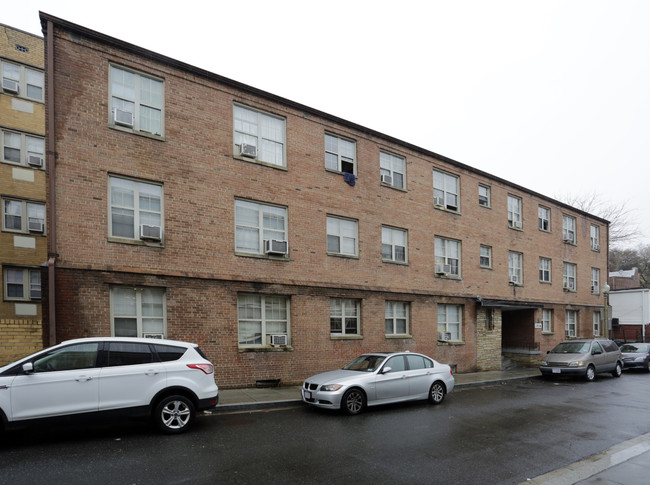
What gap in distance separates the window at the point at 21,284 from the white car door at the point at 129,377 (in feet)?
42.4

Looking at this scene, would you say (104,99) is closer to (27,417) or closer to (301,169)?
(301,169)

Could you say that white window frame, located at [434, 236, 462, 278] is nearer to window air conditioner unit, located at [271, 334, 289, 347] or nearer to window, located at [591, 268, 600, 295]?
window air conditioner unit, located at [271, 334, 289, 347]

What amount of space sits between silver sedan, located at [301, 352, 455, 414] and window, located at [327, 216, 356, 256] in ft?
15.8

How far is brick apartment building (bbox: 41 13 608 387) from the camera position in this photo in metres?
11.0

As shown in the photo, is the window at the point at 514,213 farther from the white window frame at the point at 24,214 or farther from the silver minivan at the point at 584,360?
the white window frame at the point at 24,214

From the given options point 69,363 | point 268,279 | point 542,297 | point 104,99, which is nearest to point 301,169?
point 268,279

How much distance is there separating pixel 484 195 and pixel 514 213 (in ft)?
8.87

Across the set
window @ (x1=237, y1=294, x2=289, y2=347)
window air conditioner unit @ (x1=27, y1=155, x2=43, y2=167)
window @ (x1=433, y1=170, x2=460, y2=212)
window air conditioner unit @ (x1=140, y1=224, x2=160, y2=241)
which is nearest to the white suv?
window air conditioner unit @ (x1=140, y1=224, x2=160, y2=241)

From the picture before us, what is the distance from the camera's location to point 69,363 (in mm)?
7375

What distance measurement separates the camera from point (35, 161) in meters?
18.7

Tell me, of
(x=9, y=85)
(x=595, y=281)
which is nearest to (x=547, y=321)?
(x=595, y=281)

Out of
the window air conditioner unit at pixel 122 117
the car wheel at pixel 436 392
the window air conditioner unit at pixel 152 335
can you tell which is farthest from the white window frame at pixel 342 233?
the window air conditioner unit at pixel 122 117

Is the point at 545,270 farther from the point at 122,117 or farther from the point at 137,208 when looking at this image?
the point at 122,117

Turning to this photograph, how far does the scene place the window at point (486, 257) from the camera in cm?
2080
